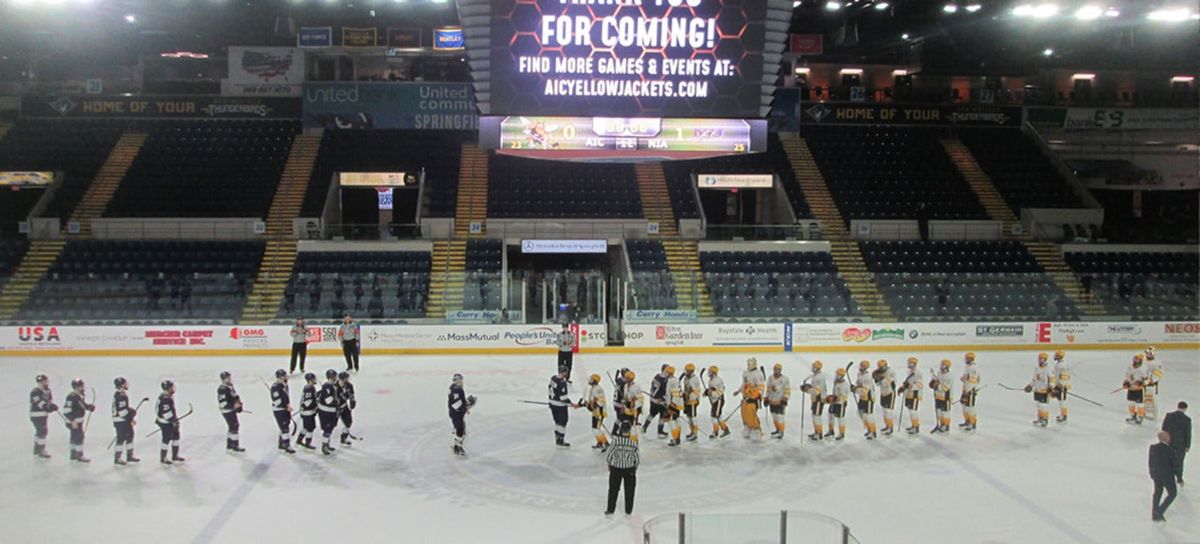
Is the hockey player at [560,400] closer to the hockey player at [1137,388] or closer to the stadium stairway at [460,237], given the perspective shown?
the hockey player at [1137,388]

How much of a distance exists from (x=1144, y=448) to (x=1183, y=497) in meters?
2.65

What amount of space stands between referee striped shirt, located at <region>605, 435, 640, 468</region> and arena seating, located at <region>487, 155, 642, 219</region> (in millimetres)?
20341

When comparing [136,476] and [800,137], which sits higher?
[800,137]

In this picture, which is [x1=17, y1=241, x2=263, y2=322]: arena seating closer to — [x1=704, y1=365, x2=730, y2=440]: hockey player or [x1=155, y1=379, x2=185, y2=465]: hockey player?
[x1=155, y1=379, x2=185, y2=465]: hockey player

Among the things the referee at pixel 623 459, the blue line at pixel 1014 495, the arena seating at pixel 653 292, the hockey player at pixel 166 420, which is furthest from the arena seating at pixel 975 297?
the hockey player at pixel 166 420

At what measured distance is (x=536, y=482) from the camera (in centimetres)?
1278

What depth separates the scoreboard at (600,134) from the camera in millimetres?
14875

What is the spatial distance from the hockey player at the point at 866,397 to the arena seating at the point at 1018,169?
2163 centimetres

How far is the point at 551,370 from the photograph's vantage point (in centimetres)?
2138

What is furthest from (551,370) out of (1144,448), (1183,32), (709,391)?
(1183,32)

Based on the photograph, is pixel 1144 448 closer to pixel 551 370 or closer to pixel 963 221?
pixel 551 370

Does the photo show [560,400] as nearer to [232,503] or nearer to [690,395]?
[690,395]

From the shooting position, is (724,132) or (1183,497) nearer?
(1183,497)

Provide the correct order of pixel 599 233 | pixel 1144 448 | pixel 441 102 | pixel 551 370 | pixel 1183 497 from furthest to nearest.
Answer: pixel 441 102, pixel 599 233, pixel 551 370, pixel 1144 448, pixel 1183 497
